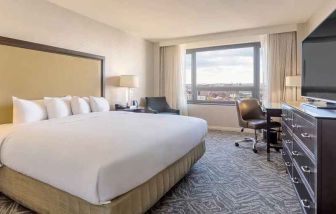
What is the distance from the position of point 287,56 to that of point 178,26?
252cm

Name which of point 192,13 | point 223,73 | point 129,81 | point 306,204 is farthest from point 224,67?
point 306,204

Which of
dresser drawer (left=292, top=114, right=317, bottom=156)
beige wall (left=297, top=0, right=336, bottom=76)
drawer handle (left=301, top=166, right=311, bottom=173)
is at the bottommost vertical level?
drawer handle (left=301, top=166, right=311, bottom=173)

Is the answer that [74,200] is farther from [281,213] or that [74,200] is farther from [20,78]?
[20,78]

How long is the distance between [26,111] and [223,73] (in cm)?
475

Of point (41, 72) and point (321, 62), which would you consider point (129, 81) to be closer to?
point (41, 72)

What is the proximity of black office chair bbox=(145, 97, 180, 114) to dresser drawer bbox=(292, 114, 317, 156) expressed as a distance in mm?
3583

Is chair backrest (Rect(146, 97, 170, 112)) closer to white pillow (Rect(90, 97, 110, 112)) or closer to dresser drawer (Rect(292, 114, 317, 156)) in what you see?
white pillow (Rect(90, 97, 110, 112))

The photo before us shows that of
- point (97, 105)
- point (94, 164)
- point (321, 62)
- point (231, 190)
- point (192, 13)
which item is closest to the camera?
point (94, 164)

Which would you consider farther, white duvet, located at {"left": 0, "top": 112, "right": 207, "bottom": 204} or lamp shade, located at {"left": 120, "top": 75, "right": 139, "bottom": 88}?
lamp shade, located at {"left": 120, "top": 75, "right": 139, "bottom": 88}

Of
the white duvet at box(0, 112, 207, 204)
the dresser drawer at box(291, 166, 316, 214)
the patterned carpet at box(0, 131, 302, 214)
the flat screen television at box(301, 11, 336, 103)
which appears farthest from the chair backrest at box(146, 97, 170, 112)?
the dresser drawer at box(291, 166, 316, 214)

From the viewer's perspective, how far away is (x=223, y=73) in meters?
6.00

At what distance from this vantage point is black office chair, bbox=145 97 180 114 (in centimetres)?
559

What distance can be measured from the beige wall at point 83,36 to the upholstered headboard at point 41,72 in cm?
15

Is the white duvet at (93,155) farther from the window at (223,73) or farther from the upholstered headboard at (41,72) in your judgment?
the window at (223,73)
